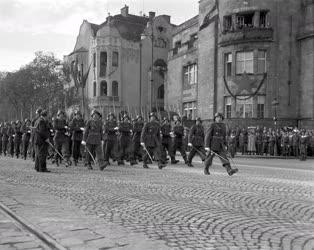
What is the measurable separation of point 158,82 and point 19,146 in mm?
38171

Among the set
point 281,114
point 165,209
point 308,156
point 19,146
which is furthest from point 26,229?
point 281,114

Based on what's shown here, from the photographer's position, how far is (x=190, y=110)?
47594 millimetres

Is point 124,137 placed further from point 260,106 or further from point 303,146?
point 260,106

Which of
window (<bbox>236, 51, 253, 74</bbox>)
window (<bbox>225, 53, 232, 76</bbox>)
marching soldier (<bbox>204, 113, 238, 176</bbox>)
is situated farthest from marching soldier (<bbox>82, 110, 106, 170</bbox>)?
window (<bbox>225, 53, 232, 76</bbox>)

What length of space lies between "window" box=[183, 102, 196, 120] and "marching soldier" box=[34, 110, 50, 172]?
3062cm

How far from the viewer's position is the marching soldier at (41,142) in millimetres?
16141

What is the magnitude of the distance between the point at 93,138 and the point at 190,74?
3163cm

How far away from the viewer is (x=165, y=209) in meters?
8.61

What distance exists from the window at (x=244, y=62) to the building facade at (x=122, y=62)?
2030 centimetres

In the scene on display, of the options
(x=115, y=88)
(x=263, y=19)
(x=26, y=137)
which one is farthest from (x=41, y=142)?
(x=115, y=88)

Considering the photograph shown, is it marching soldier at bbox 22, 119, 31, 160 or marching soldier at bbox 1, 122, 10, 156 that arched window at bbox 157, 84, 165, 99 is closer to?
marching soldier at bbox 1, 122, 10, 156

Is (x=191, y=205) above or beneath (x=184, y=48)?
beneath

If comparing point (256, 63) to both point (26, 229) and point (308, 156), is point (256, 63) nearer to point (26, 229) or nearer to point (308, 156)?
point (308, 156)

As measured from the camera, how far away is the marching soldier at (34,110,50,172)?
53.0 ft
